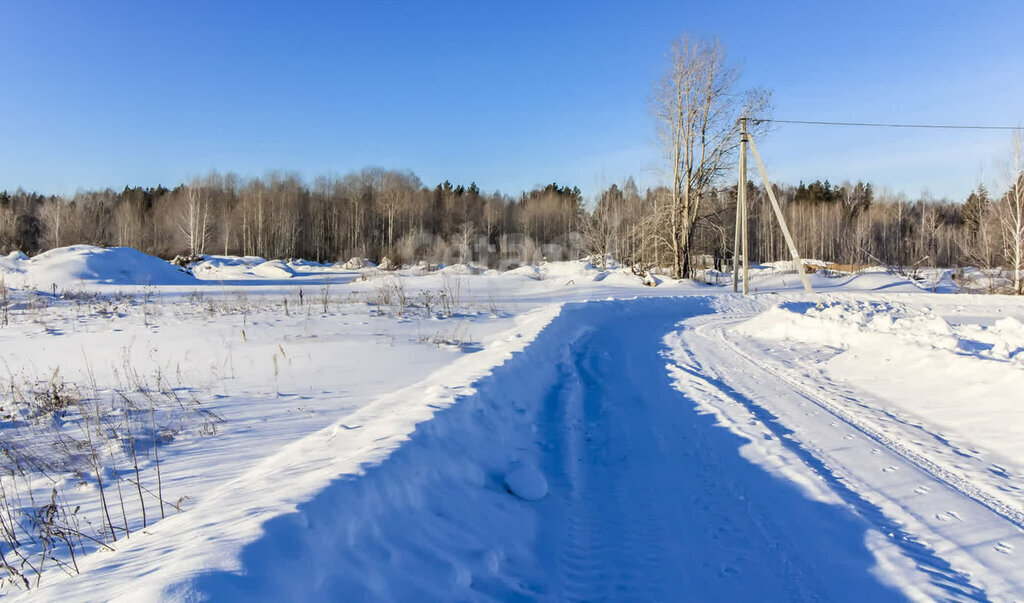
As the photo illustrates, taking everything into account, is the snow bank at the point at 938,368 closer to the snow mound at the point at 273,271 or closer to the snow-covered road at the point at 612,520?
the snow-covered road at the point at 612,520

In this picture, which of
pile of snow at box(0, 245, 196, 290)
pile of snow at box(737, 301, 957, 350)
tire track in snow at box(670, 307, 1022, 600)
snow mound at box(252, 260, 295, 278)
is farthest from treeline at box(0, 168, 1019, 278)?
tire track in snow at box(670, 307, 1022, 600)

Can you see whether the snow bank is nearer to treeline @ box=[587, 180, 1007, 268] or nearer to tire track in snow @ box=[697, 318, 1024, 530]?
tire track in snow @ box=[697, 318, 1024, 530]

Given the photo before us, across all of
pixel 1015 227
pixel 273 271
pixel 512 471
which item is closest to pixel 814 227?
pixel 1015 227

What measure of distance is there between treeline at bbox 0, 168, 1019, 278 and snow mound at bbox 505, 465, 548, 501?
42767 mm

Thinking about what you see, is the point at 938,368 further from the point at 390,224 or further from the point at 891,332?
the point at 390,224

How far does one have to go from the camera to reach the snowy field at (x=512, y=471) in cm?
255

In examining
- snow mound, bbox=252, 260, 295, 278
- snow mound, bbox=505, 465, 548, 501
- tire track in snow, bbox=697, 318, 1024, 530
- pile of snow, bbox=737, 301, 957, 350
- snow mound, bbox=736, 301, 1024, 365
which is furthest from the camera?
snow mound, bbox=252, 260, 295, 278

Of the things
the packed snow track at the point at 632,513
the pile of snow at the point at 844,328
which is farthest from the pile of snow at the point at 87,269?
the pile of snow at the point at 844,328

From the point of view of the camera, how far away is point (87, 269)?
22641mm

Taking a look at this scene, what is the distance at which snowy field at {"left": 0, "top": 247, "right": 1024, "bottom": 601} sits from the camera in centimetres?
255

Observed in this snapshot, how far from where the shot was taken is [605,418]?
5.52 meters

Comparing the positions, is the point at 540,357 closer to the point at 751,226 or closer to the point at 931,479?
the point at 931,479

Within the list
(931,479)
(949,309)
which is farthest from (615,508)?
(949,309)

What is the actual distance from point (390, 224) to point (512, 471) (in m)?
55.4
